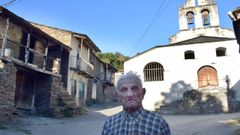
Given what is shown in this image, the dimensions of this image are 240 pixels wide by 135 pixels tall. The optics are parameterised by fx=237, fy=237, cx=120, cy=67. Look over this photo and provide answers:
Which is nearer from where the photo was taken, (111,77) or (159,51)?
(159,51)

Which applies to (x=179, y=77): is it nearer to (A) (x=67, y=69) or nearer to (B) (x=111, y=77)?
(A) (x=67, y=69)

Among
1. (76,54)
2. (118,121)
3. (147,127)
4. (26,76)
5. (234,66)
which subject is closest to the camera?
(147,127)

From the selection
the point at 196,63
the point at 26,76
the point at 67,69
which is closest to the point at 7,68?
the point at 26,76

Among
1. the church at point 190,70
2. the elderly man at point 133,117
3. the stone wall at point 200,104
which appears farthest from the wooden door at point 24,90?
the elderly man at point 133,117

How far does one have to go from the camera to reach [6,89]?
38.5ft

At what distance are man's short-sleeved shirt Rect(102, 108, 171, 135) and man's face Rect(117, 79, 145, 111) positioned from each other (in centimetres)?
7

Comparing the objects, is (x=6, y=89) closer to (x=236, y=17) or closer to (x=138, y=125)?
(x=236, y=17)

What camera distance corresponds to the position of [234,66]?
1969 centimetres

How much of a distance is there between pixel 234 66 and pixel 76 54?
1362cm

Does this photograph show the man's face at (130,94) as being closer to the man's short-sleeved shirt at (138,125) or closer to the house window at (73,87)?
the man's short-sleeved shirt at (138,125)

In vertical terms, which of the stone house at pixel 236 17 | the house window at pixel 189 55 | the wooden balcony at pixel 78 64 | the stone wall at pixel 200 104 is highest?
the house window at pixel 189 55

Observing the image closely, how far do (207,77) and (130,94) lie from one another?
64.8 feet

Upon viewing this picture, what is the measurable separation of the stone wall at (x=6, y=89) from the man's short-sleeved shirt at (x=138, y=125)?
411 inches

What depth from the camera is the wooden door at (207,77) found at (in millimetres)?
20406
